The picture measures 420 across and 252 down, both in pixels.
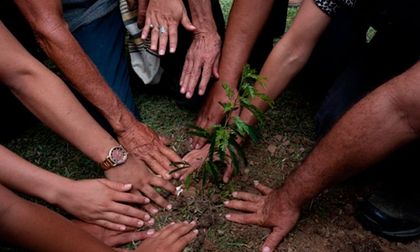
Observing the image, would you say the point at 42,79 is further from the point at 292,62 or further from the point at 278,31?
the point at 278,31

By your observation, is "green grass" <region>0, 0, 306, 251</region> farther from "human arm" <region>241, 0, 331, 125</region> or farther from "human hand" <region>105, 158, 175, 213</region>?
"human arm" <region>241, 0, 331, 125</region>

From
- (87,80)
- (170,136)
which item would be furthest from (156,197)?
(87,80)

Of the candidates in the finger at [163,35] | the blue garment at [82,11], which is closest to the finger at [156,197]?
the finger at [163,35]

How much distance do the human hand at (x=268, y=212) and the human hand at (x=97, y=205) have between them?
17.3 inches

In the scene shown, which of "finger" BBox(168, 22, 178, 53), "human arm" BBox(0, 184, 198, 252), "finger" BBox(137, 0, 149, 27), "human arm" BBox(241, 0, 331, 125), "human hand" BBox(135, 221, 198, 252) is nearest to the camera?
"human arm" BBox(0, 184, 198, 252)

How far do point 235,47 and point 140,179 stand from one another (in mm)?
856

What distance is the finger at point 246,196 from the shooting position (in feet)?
6.28

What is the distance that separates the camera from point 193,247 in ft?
5.87

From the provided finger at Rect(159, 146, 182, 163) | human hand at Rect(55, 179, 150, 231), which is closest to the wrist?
human hand at Rect(55, 179, 150, 231)

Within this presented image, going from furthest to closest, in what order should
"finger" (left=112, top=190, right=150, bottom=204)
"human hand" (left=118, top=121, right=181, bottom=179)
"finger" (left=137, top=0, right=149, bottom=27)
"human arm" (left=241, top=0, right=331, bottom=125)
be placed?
1. "finger" (left=137, top=0, right=149, bottom=27)
2. "human hand" (left=118, top=121, right=181, bottom=179)
3. "human arm" (left=241, top=0, right=331, bottom=125)
4. "finger" (left=112, top=190, right=150, bottom=204)

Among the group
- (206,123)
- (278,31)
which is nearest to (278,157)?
(206,123)

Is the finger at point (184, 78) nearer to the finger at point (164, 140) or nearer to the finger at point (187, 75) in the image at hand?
the finger at point (187, 75)

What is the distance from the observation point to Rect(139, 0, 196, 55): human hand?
221 cm

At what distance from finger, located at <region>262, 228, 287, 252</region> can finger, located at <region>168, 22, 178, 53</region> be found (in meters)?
1.04
